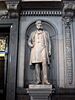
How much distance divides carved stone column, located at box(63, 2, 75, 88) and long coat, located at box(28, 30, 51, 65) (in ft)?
1.93

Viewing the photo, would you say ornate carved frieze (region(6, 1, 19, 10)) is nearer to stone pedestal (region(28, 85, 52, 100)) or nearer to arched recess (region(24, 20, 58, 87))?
arched recess (region(24, 20, 58, 87))

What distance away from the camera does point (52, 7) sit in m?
7.75

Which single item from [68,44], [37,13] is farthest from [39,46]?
[37,13]

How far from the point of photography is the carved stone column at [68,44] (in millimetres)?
7144

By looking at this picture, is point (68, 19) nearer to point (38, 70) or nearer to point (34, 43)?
point (34, 43)

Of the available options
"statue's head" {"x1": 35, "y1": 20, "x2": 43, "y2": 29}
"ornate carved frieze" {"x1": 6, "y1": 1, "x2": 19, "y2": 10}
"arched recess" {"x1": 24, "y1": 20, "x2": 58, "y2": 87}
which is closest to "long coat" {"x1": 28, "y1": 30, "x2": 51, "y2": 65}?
"statue's head" {"x1": 35, "y1": 20, "x2": 43, "y2": 29}

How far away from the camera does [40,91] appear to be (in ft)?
21.6

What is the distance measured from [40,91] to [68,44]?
6.16ft

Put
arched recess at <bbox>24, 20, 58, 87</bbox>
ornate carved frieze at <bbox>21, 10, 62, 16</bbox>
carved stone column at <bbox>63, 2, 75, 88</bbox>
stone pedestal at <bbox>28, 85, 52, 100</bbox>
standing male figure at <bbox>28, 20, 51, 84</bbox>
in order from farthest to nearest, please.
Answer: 1. ornate carved frieze at <bbox>21, 10, 62, 16</bbox>
2. arched recess at <bbox>24, 20, 58, 87</bbox>
3. carved stone column at <bbox>63, 2, 75, 88</bbox>
4. standing male figure at <bbox>28, 20, 51, 84</bbox>
5. stone pedestal at <bbox>28, 85, 52, 100</bbox>

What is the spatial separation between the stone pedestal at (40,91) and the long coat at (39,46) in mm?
853

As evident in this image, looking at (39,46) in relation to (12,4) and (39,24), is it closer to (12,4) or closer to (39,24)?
(39,24)

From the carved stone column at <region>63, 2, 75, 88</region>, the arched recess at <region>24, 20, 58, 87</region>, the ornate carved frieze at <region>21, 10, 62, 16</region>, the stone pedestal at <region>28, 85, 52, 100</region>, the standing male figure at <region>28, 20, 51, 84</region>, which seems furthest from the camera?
the ornate carved frieze at <region>21, 10, 62, 16</region>

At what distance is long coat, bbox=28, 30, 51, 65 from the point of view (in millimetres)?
7090

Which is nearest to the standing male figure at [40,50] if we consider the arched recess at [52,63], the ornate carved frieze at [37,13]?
the arched recess at [52,63]
